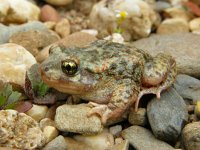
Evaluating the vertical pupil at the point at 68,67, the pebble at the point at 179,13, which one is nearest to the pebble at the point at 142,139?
the vertical pupil at the point at 68,67

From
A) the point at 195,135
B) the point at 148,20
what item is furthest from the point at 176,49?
the point at 195,135

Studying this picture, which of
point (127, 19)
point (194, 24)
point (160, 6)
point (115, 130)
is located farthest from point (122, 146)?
point (160, 6)

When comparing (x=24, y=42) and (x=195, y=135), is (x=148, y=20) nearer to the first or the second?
(x=24, y=42)

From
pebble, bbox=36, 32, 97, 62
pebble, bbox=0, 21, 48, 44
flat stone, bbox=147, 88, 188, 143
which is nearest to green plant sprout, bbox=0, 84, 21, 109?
pebble, bbox=36, 32, 97, 62

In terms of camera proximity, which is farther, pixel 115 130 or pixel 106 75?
pixel 106 75

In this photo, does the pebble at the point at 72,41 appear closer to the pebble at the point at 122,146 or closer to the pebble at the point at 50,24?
the pebble at the point at 50,24

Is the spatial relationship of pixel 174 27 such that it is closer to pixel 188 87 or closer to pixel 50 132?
pixel 188 87
